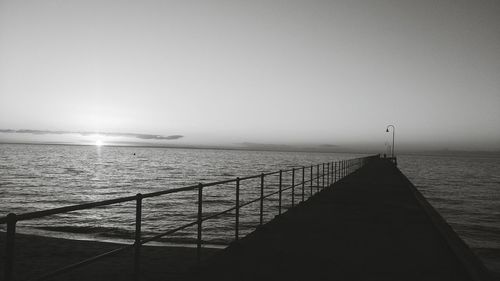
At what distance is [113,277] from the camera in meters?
7.71

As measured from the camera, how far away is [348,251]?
7.10 meters

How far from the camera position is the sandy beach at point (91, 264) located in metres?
7.73

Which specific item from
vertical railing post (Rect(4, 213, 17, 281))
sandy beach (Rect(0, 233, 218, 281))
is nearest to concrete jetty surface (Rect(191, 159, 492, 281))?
sandy beach (Rect(0, 233, 218, 281))

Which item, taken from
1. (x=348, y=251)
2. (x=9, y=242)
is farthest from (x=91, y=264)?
(x=9, y=242)

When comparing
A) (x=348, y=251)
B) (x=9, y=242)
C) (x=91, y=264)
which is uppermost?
(x=9, y=242)

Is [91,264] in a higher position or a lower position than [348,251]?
lower

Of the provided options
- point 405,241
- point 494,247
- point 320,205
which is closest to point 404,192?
point 494,247

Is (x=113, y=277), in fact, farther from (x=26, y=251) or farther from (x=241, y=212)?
(x=241, y=212)

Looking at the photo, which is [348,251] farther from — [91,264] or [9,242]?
[9,242]

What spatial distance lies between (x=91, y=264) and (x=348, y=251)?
523 centimetres

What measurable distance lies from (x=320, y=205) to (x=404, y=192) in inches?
267

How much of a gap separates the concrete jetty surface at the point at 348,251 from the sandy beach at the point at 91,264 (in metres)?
1.15

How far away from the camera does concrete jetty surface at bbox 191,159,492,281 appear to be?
5.78m

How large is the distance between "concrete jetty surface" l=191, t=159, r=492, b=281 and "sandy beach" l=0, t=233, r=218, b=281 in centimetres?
115
